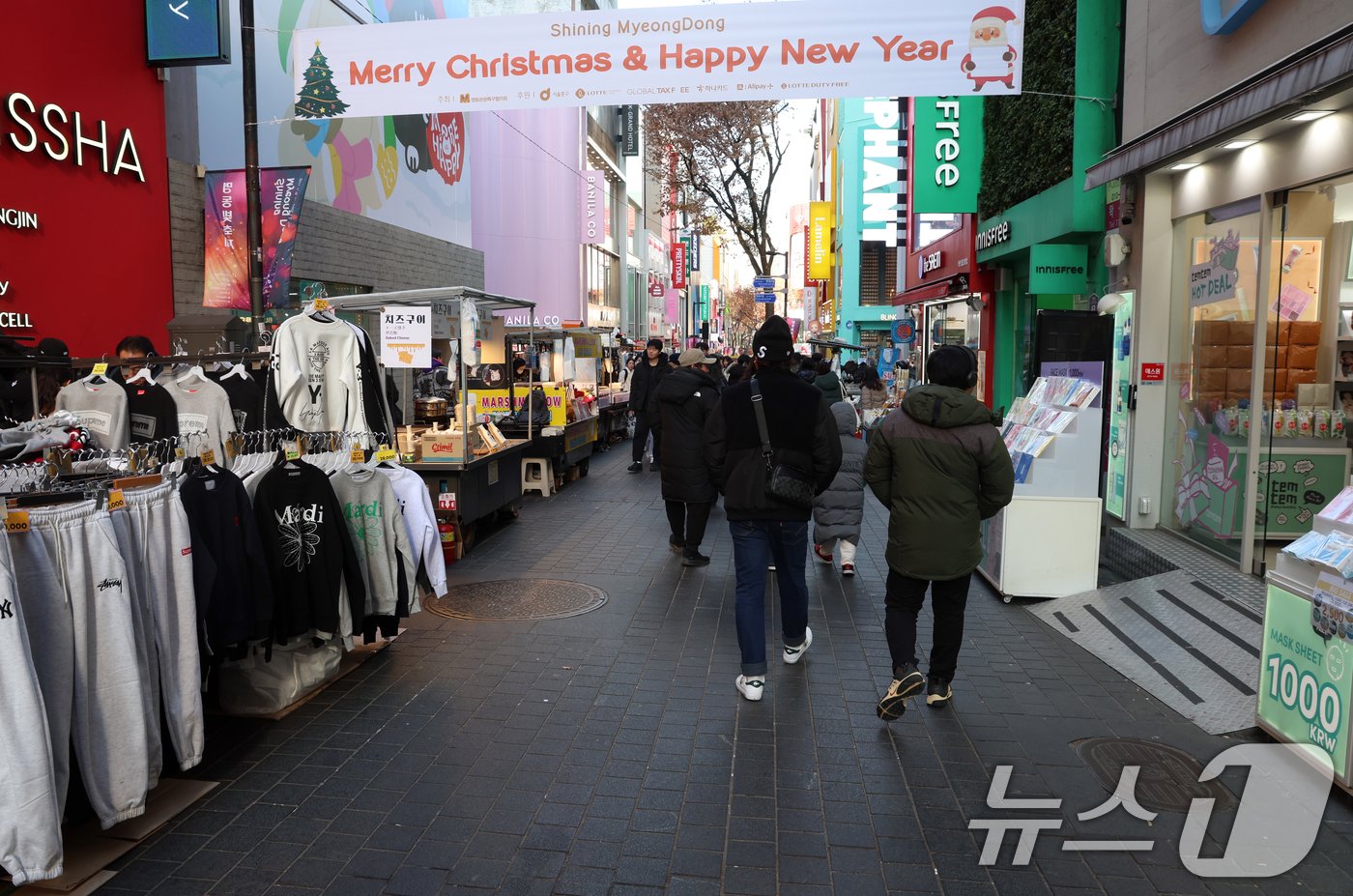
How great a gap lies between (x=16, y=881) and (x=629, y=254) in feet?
163

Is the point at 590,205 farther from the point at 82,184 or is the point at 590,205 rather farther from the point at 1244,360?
the point at 1244,360

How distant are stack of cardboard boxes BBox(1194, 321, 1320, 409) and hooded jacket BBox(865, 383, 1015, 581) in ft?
12.3

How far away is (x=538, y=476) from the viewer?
520 inches

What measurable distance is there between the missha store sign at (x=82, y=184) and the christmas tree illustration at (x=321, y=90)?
293 cm

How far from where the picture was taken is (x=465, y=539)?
942 cm

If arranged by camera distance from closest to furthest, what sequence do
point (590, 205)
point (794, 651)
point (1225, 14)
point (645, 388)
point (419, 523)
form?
1. point (419, 523)
2. point (794, 651)
3. point (1225, 14)
4. point (645, 388)
5. point (590, 205)

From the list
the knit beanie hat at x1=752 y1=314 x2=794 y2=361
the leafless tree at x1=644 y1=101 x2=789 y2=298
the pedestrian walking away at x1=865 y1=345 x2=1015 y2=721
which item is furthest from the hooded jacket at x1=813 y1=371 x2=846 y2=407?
the leafless tree at x1=644 y1=101 x2=789 y2=298

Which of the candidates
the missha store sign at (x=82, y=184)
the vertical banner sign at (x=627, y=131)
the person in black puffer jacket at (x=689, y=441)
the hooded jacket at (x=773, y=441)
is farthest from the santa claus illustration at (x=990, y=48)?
the vertical banner sign at (x=627, y=131)

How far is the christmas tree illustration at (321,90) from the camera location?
314 inches

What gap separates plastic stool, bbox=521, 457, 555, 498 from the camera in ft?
42.8

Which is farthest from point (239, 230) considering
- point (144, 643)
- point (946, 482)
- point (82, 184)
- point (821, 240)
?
point (821, 240)

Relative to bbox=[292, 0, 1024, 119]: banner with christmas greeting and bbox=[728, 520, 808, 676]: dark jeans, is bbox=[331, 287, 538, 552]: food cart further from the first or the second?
bbox=[728, 520, 808, 676]: dark jeans

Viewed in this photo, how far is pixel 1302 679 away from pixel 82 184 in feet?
35.6

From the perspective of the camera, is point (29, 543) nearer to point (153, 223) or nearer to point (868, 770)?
point (868, 770)
